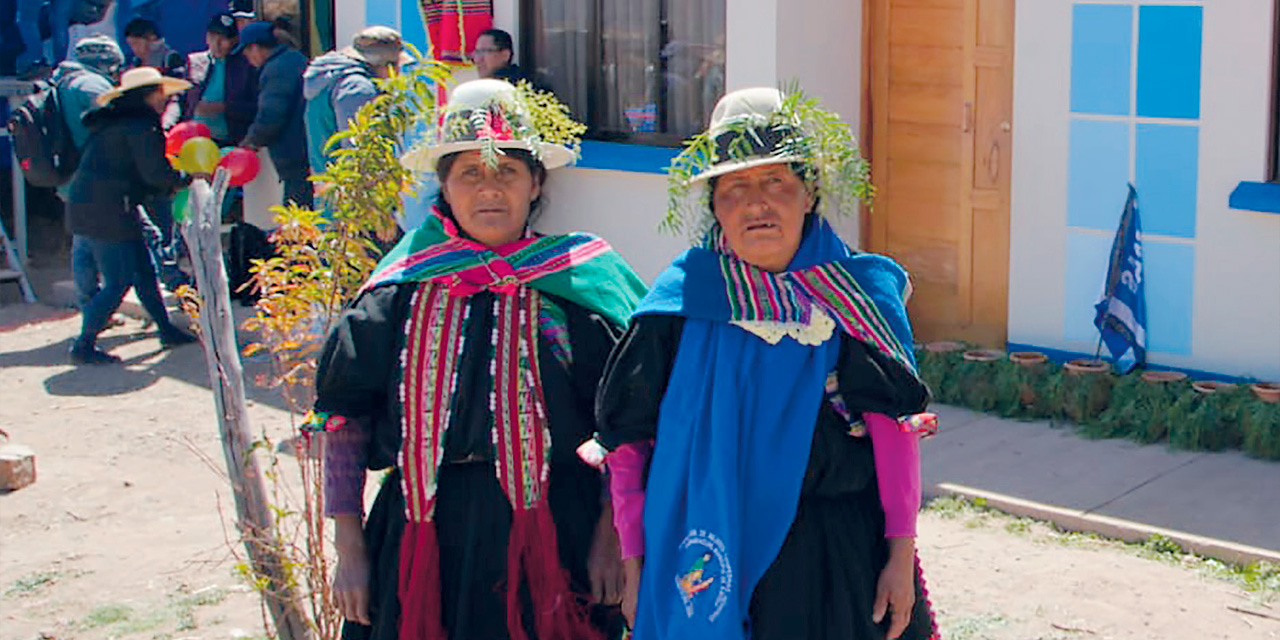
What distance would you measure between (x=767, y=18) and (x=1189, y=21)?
1.90 metres

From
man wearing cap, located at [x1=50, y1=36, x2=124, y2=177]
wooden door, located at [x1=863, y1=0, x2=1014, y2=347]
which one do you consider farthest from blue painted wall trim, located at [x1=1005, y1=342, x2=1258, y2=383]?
man wearing cap, located at [x1=50, y1=36, x2=124, y2=177]

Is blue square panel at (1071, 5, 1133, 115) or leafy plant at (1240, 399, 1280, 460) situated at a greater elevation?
blue square panel at (1071, 5, 1133, 115)

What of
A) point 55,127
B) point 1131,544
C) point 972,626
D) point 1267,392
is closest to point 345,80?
point 55,127

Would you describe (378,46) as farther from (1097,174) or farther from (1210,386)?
(1210,386)

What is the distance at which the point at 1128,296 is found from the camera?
22.8ft

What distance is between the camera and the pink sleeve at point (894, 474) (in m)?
3.06

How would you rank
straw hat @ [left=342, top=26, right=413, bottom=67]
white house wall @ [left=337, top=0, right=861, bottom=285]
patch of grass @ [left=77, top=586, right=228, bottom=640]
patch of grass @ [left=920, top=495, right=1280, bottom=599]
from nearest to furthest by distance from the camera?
patch of grass @ [left=920, top=495, right=1280, bottom=599] → patch of grass @ [left=77, top=586, right=228, bottom=640] → white house wall @ [left=337, top=0, right=861, bottom=285] → straw hat @ [left=342, top=26, right=413, bottom=67]

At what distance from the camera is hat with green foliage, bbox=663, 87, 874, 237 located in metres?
3.11

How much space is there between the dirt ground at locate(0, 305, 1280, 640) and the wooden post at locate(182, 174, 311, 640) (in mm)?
631

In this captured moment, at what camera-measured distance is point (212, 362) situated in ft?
14.8

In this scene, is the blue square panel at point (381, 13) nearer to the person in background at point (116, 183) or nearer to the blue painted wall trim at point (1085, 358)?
the person in background at point (116, 183)

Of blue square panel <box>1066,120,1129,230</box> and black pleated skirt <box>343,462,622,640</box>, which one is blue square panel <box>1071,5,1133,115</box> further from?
black pleated skirt <box>343,462,622,640</box>

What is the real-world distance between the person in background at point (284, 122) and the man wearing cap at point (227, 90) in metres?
0.42

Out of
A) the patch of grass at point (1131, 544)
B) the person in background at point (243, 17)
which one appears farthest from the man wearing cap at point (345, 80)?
the patch of grass at point (1131, 544)
